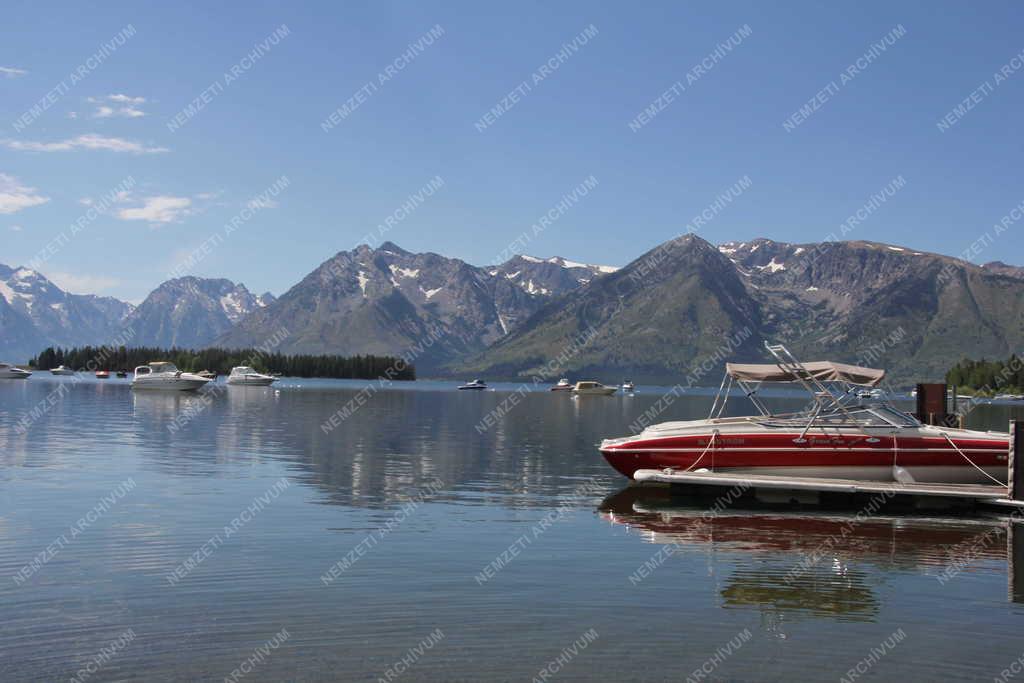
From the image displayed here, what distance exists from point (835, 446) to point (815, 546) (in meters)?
8.84

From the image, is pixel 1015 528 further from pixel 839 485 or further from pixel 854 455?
pixel 854 455

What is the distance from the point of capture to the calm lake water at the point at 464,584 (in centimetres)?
1382

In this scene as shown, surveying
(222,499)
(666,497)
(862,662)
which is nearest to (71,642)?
(862,662)

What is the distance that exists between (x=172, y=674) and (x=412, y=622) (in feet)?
14.4

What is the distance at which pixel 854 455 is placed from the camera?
105ft

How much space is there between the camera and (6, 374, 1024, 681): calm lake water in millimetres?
→ 13820

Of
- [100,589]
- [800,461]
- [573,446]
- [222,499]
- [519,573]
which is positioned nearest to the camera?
[100,589]

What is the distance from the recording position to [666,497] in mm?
33938

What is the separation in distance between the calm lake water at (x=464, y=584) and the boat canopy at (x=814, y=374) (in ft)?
18.6

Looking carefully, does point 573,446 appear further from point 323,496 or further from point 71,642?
point 71,642

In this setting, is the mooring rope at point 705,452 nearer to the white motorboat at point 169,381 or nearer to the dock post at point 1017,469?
the dock post at point 1017,469

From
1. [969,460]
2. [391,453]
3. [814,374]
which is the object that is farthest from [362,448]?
[969,460]

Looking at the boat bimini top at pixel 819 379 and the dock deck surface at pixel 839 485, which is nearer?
the dock deck surface at pixel 839 485

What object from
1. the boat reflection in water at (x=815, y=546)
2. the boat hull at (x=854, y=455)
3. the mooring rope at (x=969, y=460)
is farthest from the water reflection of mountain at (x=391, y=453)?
the mooring rope at (x=969, y=460)
